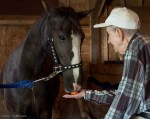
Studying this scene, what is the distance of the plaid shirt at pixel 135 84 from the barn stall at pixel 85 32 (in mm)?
2624

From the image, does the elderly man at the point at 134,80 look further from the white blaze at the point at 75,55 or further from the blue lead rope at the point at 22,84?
the blue lead rope at the point at 22,84

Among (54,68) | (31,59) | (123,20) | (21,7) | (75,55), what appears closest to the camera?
(123,20)

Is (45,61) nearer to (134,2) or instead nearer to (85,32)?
(85,32)

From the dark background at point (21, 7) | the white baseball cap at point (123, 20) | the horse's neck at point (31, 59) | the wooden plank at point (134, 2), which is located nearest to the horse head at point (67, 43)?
the horse's neck at point (31, 59)

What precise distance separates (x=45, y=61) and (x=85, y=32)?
1.67 meters

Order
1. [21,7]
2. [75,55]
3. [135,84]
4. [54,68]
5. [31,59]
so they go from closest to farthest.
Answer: [135,84] < [75,55] < [54,68] < [31,59] < [21,7]

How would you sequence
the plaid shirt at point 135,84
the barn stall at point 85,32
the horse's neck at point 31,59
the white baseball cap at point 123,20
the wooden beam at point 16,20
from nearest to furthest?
the plaid shirt at point 135,84 < the white baseball cap at point 123,20 < the horse's neck at point 31,59 < the barn stall at point 85,32 < the wooden beam at point 16,20

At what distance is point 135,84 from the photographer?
50.4 inches

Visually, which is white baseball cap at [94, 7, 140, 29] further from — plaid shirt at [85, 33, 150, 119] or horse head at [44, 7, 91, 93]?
horse head at [44, 7, 91, 93]

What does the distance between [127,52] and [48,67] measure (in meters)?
1.40

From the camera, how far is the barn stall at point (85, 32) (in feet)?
13.2

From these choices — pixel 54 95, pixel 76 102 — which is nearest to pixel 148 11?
pixel 76 102

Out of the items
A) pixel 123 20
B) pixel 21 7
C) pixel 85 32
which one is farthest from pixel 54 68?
pixel 21 7

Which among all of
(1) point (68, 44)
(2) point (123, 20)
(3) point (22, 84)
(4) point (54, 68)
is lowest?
(3) point (22, 84)
